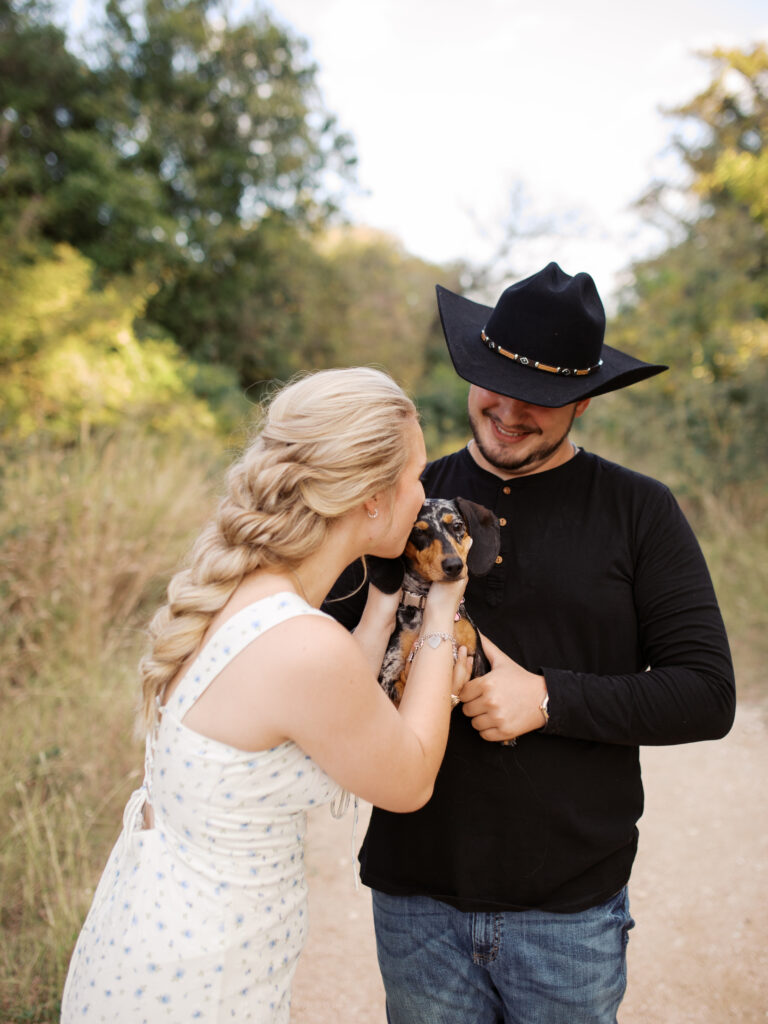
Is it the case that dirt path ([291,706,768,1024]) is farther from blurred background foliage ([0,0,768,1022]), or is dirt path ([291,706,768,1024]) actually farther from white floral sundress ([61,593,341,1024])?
white floral sundress ([61,593,341,1024])

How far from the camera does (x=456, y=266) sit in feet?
89.8

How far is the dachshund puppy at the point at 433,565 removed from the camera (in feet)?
6.02

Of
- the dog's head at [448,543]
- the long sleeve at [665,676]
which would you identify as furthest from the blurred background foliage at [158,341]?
the long sleeve at [665,676]

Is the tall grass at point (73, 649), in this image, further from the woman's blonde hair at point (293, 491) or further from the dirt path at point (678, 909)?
the woman's blonde hair at point (293, 491)

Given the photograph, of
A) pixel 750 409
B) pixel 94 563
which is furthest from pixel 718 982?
pixel 750 409

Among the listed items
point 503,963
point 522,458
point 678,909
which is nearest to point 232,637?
point 522,458

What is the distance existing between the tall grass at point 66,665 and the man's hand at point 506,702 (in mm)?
1412

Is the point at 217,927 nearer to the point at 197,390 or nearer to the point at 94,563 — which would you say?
the point at 94,563

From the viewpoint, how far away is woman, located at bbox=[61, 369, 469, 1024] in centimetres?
135

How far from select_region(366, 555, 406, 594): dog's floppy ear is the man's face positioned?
366 millimetres

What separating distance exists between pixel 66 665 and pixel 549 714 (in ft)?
12.1

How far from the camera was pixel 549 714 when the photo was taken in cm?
166

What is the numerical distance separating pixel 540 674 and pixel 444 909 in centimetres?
60

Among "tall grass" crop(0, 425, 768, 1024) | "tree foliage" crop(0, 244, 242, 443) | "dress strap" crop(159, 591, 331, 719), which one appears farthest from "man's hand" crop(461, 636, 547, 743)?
"tree foliage" crop(0, 244, 242, 443)
